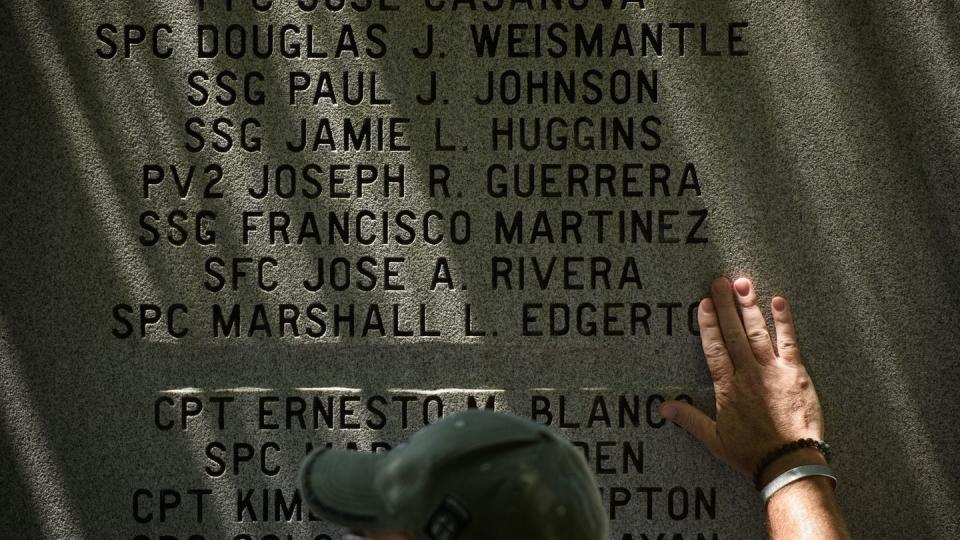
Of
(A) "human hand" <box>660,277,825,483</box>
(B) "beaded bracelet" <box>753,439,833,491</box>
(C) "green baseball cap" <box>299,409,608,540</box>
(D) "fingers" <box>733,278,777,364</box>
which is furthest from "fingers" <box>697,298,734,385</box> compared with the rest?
(C) "green baseball cap" <box>299,409,608,540</box>

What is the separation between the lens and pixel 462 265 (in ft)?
11.1

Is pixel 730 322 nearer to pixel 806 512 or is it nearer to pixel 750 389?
pixel 750 389

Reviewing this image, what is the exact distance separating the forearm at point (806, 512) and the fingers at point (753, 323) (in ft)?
1.54

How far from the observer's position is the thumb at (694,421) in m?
3.23

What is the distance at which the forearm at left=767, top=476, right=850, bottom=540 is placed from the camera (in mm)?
3004

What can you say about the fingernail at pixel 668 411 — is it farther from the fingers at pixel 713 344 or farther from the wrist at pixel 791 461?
the wrist at pixel 791 461

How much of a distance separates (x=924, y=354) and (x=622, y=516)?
4.34 feet

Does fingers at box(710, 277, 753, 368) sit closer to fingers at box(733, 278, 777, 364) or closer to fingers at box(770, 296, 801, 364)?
fingers at box(733, 278, 777, 364)

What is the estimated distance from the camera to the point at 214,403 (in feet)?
11.2

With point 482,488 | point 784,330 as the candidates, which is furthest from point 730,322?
point 482,488

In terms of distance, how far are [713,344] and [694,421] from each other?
298 mm

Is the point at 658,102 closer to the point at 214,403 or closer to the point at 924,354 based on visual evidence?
the point at 924,354

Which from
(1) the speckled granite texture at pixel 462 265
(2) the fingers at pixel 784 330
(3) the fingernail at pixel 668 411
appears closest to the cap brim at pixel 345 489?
(1) the speckled granite texture at pixel 462 265

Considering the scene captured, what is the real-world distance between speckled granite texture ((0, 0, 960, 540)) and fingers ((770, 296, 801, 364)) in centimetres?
10
